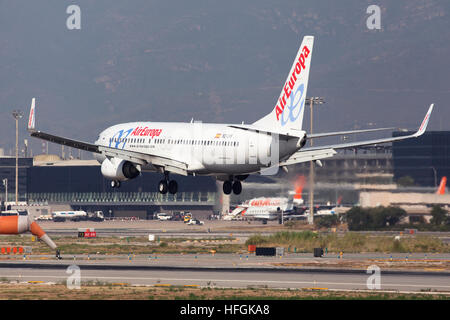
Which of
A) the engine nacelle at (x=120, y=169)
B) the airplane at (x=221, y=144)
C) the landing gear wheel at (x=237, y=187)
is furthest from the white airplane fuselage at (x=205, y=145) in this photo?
the landing gear wheel at (x=237, y=187)

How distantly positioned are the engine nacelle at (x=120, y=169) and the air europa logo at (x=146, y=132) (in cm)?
417

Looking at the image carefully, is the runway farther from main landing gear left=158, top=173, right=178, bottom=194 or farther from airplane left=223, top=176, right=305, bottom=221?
airplane left=223, top=176, right=305, bottom=221

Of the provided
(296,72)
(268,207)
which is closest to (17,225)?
(296,72)

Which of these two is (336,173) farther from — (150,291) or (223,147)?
(150,291)

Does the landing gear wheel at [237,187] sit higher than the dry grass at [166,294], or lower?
higher

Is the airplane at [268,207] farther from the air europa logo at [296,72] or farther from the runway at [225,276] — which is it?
the runway at [225,276]

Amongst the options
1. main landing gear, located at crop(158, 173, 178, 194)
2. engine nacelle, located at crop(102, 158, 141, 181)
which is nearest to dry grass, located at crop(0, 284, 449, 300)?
main landing gear, located at crop(158, 173, 178, 194)

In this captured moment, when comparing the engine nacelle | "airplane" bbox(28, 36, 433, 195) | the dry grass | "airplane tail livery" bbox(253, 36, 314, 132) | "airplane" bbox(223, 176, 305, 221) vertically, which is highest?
"airplane tail livery" bbox(253, 36, 314, 132)

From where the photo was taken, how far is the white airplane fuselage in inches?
3204

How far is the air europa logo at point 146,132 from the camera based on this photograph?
90556mm

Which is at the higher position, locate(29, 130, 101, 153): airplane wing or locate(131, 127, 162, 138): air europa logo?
locate(131, 127, 162, 138): air europa logo

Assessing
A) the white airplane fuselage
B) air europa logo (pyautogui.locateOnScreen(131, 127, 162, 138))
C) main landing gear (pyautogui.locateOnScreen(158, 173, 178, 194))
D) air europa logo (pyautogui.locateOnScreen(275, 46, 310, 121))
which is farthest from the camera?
air europa logo (pyautogui.locateOnScreen(131, 127, 162, 138))

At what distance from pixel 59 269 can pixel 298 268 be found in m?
19.1

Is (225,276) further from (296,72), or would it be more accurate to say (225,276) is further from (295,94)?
(296,72)
